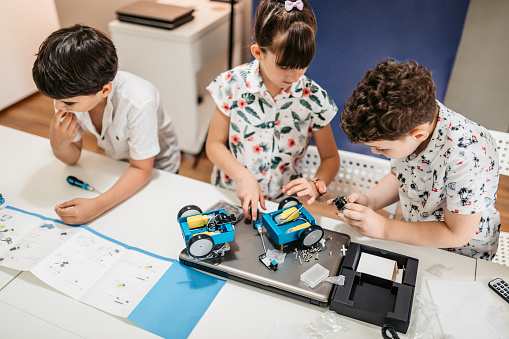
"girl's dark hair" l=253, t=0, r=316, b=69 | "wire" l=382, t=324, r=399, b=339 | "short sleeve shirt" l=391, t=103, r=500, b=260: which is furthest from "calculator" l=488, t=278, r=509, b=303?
"girl's dark hair" l=253, t=0, r=316, b=69

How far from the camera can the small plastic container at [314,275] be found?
0.86 m

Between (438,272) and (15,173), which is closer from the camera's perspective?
(438,272)

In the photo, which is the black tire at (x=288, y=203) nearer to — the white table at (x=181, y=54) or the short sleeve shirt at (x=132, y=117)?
the short sleeve shirt at (x=132, y=117)

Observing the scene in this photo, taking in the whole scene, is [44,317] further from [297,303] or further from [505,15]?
[505,15]

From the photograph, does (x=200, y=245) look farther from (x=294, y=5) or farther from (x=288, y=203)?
(x=294, y=5)

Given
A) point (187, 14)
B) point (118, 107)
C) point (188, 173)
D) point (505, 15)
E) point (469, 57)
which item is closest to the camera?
point (118, 107)

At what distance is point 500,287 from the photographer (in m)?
0.89

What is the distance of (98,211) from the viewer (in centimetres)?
109

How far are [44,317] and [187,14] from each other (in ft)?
5.50

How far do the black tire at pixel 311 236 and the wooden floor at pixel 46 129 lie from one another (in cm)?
97

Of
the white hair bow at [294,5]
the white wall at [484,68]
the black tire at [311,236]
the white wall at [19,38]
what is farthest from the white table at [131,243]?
the white wall at [19,38]

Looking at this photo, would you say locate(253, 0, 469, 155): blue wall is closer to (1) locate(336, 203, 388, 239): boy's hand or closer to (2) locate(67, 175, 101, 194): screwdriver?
(1) locate(336, 203, 388, 239): boy's hand

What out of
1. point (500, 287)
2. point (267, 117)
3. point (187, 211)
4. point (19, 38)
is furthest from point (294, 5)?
point (19, 38)

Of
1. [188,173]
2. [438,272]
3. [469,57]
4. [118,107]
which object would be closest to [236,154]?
[118,107]
